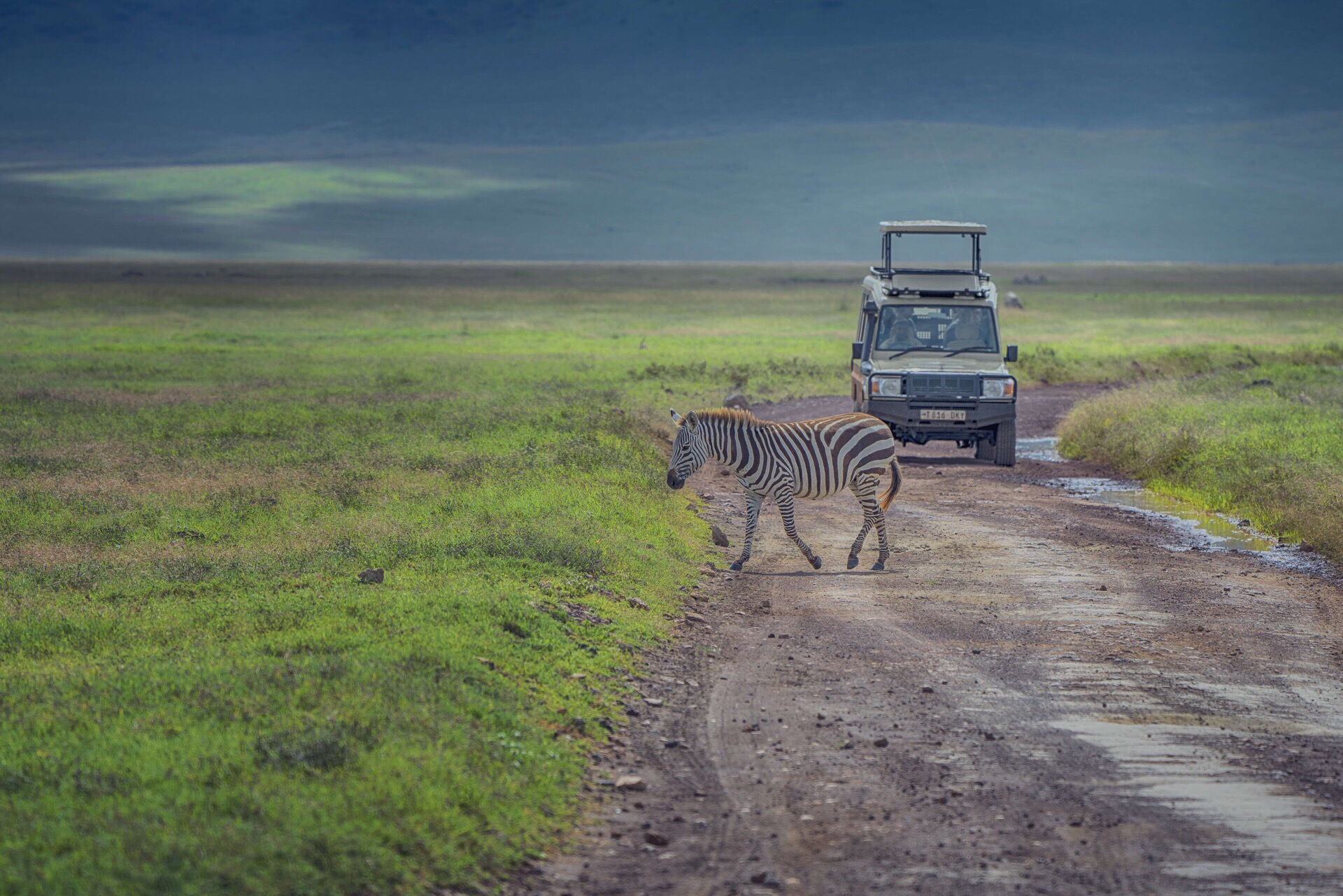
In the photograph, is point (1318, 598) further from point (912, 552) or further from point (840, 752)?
point (840, 752)

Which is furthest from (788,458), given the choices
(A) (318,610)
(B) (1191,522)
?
(B) (1191,522)

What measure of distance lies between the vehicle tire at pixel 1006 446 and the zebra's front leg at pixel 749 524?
27.4 feet

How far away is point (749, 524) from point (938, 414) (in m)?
7.74

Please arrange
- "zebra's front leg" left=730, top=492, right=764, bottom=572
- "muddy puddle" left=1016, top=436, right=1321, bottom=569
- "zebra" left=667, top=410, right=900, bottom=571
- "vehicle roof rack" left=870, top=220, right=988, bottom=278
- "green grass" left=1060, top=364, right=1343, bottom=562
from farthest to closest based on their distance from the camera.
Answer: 1. "vehicle roof rack" left=870, top=220, right=988, bottom=278
2. "green grass" left=1060, top=364, right=1343, bottom=562
3. "muddy puddle" left=1016, top=436, right=1321, bottom=569
4. "zebra" left=667, top=410, right=900, bottom=571
5. "zebra's front leg" left=730, top=492, right=764, bottom=572

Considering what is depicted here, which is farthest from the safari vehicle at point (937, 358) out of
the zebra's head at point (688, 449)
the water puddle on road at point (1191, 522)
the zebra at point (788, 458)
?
the zebra's head at point (688, 449)

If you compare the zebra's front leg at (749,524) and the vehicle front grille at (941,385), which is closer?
the zebra's front leg at (749,524)

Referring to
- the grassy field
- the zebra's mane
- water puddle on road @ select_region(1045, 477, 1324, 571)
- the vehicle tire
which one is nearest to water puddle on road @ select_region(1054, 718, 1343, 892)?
the grassy field

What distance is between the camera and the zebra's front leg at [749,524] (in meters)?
14.4

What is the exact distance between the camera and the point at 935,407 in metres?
21.5

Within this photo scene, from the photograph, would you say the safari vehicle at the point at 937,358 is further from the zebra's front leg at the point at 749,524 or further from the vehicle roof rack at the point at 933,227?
the zebra's front leg at the point at 749,524

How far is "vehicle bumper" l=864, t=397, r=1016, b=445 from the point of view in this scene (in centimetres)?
2148

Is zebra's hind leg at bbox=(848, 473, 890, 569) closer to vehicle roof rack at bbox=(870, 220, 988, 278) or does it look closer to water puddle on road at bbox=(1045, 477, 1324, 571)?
water puddle on road at bbox=(1045, 477, 1324, 571)

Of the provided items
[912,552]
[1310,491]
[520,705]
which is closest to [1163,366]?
[1310,491]

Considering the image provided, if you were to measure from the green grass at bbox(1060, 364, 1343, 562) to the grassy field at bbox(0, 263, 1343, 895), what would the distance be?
7.18 m
